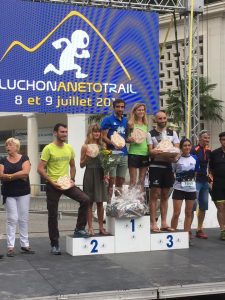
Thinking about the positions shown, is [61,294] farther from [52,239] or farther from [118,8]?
[118,8]

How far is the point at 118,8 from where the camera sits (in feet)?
36.8

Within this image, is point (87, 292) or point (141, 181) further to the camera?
point (141, 181)

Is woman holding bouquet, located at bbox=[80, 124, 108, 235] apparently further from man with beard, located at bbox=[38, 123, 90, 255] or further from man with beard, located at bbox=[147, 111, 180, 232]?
man with beard, located at bbox=[147, 111, 180, 232]

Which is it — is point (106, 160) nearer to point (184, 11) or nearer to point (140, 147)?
point (140, 147)

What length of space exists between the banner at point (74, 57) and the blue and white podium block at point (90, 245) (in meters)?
5.34

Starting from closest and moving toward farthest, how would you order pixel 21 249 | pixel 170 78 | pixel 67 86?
pixel 21 249
pixel 67 86
pixel 170 78

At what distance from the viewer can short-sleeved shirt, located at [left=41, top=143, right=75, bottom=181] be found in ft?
19.5

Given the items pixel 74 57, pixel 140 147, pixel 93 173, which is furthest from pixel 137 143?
pixel 74 57

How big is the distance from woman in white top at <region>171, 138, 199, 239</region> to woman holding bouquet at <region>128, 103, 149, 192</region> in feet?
1.61

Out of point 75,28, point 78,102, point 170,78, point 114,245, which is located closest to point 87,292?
point 114,245

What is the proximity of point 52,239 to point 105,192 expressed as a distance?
0.92m

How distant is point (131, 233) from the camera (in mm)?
6246

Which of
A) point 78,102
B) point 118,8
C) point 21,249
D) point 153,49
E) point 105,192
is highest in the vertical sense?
point 118,8

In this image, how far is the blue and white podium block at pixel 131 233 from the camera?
6.19 metres
